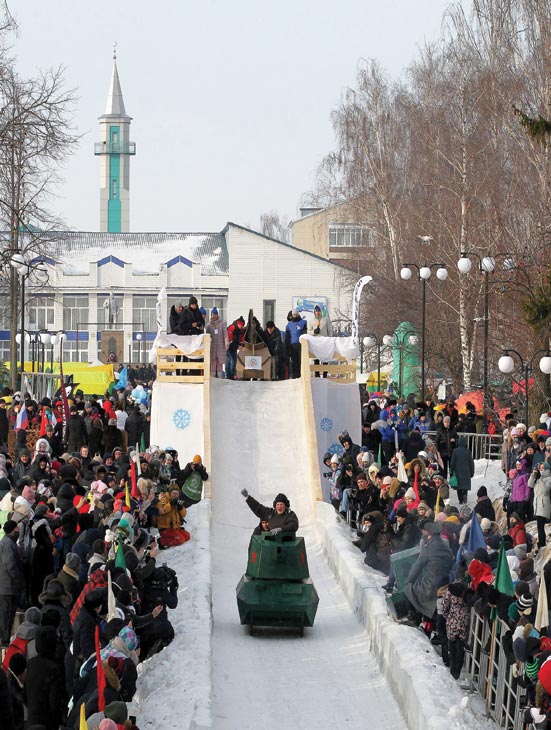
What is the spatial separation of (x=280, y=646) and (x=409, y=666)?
342cm

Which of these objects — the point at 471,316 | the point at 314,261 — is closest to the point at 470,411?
the point at 471,316

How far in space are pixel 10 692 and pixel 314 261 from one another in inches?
3038

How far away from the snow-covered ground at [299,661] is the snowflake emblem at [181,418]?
15.1 ft

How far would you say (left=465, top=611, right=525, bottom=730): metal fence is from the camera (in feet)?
35.7

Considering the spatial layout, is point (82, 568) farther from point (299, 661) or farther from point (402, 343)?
point (402, 343)

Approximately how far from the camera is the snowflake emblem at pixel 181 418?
28094 millimetres

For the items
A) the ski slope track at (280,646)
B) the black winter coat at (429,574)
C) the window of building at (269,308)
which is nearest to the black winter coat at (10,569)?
the ski slope track at (280,646)

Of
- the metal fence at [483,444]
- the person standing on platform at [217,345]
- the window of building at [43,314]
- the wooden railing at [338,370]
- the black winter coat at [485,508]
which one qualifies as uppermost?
the window of building at [43,314]

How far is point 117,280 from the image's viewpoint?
8888cm

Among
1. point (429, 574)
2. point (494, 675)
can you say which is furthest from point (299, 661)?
point (494, 675)

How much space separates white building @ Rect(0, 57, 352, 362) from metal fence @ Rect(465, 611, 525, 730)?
7178 centimetres

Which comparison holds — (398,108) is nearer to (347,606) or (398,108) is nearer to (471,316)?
(471,316)

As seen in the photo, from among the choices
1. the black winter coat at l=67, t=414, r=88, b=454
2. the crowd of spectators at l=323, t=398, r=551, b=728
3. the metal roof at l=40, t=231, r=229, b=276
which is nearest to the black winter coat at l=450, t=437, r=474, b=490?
the crowd of spectators at l=323, t=398, r=551, b=728

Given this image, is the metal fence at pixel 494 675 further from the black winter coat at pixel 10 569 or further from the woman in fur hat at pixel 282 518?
the black winter coat at pixel 10 569
